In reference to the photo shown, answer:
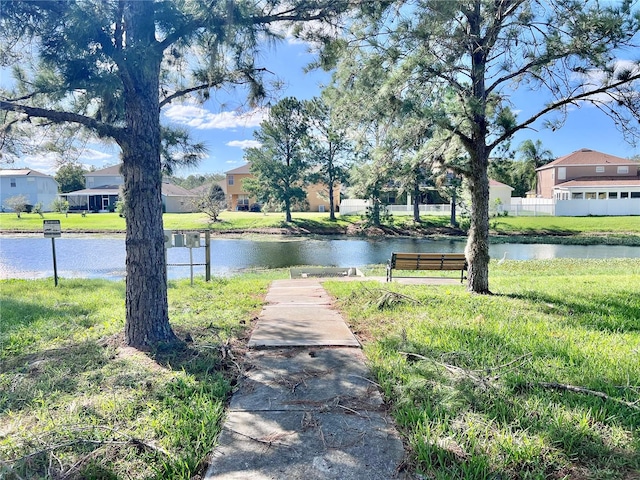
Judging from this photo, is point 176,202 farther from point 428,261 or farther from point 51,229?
point 428,261

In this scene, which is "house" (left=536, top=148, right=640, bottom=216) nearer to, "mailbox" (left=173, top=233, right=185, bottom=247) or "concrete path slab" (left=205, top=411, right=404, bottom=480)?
"mailbox" (left=173, top=233, right=185, bottom=247)

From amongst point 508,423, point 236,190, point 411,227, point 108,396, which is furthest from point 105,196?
point 508,423

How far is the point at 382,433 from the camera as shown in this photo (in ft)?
8.27

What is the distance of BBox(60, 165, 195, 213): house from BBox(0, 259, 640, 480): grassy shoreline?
4179 cm

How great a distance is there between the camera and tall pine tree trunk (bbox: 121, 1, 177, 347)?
3.91 metres

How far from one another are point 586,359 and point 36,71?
237 inches

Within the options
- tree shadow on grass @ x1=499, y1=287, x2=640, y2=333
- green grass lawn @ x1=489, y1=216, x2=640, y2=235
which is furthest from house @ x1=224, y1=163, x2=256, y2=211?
tree shadow on grass @ x1=499, y1=287, x2=640, y2=333

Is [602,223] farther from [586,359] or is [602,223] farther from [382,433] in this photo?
[382,433]

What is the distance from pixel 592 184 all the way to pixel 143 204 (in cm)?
4158

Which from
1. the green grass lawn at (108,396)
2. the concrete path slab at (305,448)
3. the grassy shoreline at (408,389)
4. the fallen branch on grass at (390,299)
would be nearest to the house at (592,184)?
the grassy shoreline at (408,389)

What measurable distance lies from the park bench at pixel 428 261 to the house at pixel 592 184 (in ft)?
97.9

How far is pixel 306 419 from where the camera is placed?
2.67 meters

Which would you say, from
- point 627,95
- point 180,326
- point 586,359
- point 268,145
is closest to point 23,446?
point 180,326

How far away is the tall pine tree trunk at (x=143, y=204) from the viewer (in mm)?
3912
